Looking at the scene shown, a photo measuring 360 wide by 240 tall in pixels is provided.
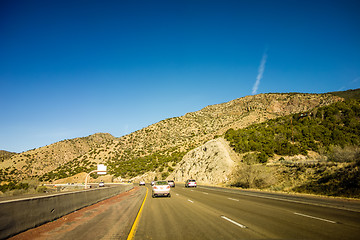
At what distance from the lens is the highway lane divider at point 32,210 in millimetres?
6781

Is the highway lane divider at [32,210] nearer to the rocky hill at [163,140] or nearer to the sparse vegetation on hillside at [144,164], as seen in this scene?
the sparse vegetation on hillside at [144,164]

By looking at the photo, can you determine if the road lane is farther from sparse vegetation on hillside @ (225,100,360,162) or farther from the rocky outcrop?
sparse vegetation on hillside @ (225,100,360,162)

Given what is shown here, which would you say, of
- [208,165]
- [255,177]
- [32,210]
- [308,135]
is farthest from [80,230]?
[308,135]

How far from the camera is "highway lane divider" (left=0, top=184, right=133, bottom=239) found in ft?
22.2

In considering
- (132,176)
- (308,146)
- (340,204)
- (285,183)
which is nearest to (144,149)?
(132,176)

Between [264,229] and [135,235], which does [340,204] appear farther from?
[135,235]

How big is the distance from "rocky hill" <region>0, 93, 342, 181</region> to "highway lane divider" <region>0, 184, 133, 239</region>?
62560mm

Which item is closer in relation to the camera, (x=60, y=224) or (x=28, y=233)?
(x=28, y=233)

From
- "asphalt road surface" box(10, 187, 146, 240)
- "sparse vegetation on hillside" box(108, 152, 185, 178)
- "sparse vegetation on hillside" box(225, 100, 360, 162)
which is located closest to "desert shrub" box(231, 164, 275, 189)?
"sparse vegetation on hillside" box(225, 100, 360, 162)

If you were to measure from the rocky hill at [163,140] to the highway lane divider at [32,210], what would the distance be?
2463 inches

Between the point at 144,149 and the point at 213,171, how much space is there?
4743cm

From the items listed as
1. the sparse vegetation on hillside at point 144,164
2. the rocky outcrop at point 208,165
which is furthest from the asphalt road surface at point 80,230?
the sparse vegetation on hillside at point 144,164

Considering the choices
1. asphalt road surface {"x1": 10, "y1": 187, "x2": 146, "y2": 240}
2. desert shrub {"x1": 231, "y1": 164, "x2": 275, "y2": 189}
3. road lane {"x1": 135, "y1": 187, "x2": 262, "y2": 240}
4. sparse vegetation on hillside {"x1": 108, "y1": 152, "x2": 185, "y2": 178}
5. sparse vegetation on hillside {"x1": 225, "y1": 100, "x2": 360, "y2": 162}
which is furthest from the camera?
sparse vegetation on hillside {"x1": 108, "y1": 152, "x2": 185, "y2": 178}

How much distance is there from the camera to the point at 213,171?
50.7m
